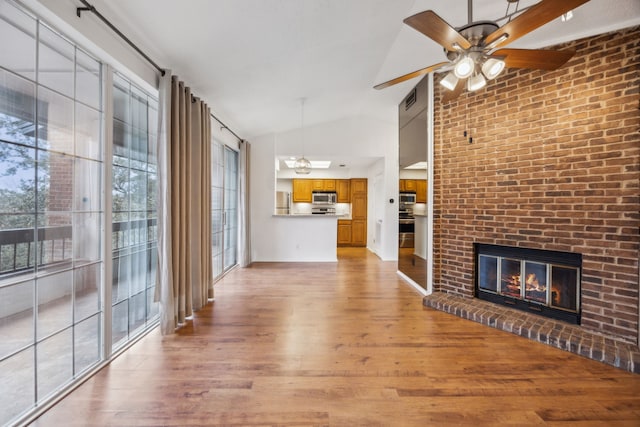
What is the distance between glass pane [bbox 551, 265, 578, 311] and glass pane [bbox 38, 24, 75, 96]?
4.39m

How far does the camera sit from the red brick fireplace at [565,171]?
8.06 ft

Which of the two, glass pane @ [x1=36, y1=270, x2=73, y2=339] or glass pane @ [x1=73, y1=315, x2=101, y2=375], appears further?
glass pane @ [x1=73, y1=315, x2=101, y2=375]

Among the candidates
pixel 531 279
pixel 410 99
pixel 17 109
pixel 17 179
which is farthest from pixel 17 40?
pixel 531 279

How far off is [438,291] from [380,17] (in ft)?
10.6

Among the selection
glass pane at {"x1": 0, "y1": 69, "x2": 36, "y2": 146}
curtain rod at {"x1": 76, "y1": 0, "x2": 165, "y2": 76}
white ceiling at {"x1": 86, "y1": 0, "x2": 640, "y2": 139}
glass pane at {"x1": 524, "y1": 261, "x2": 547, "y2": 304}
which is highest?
white ceiling at {"x1": 86, "y1": 0, "x2": 640, "y2": 139}

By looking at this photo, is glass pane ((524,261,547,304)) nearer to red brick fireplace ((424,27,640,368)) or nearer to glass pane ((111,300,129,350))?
red brick fireplace ((424,27,640,368))

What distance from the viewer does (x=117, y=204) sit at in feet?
7.69

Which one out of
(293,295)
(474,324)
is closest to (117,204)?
(293,295)

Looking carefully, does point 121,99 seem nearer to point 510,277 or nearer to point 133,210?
point 133,210

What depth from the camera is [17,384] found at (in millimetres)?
1604

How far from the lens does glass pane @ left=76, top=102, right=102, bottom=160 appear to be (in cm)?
194

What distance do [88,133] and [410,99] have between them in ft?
13.6

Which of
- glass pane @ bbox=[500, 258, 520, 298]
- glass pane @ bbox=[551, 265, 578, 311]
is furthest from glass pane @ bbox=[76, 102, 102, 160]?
glass pane @ bbox=[551, 265, 578, 311]

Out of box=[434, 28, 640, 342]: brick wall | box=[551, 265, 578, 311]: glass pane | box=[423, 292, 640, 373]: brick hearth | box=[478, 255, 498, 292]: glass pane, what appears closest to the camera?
box=[423, 292, 640, 373]: brick hearth
